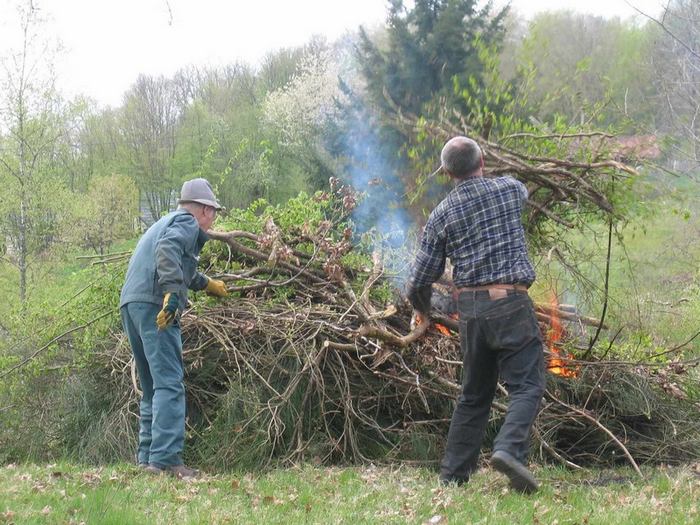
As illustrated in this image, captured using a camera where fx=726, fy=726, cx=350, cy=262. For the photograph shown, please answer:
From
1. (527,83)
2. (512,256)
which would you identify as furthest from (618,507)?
(527,83)

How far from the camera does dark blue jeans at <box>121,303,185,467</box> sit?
17.2 feet

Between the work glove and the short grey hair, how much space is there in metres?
2.10

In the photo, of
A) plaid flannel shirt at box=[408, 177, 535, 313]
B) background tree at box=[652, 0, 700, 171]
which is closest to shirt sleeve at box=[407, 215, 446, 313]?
plaid flannel shirt at box=[408, 177, 535, 313]

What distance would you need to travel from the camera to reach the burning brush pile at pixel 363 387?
19.5ft

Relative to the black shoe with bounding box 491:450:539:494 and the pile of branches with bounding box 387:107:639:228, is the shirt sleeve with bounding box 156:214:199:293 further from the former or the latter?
the black shoe with bounding box 491:450:539:494

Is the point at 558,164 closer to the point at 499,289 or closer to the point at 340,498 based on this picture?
the point at 499,289

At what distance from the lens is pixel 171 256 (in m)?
5.19

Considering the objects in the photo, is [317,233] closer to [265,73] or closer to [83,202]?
[83,202]

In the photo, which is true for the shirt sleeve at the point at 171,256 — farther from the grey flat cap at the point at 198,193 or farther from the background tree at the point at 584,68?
the background tree at the point at 584,68

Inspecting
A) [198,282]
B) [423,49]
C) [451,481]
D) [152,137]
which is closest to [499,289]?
[451,481]

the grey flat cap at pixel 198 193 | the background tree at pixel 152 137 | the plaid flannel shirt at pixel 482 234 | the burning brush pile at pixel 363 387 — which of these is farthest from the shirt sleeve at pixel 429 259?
the background tree at pixel 152 137

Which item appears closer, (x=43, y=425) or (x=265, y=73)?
(x=43, y=425)

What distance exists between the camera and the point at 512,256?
444 cm

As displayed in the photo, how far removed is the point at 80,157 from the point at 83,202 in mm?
14644
